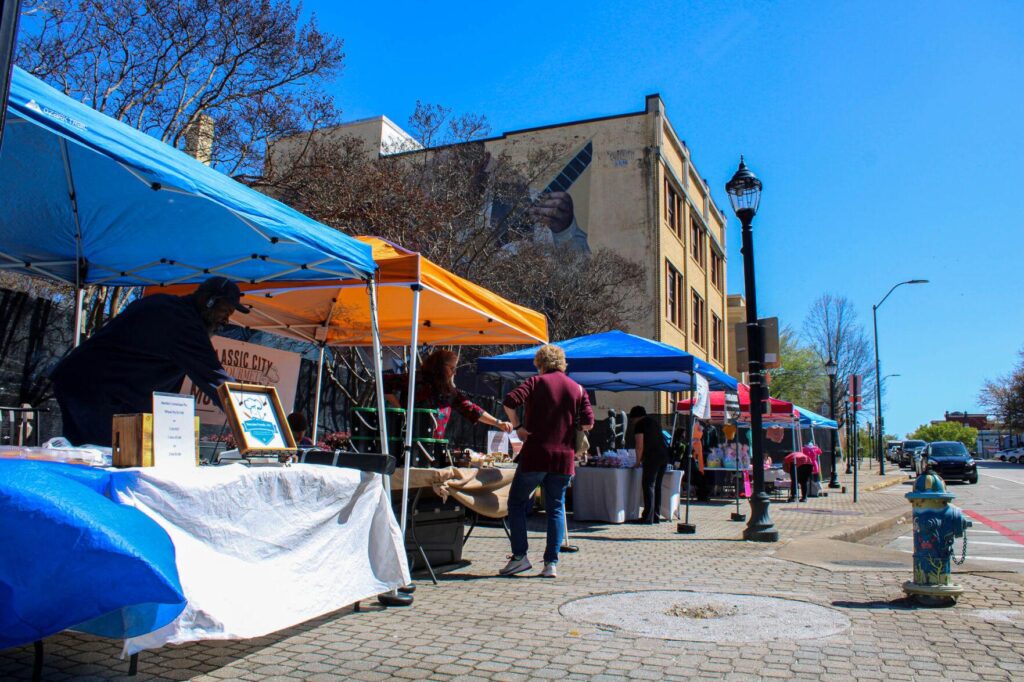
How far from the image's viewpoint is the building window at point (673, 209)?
3259 centimetres

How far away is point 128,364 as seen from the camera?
4.54 meters

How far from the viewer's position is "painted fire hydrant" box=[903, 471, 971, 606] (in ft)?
18.7

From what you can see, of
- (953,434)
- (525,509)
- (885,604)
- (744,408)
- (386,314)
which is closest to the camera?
(885,604)

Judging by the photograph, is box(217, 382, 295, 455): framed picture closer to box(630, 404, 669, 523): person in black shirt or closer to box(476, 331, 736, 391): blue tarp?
box(476, 331, 736, 391): blue tarp

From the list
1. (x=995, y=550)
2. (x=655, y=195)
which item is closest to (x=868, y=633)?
(x=995, y=550)

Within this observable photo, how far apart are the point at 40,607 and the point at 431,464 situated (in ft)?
12.1

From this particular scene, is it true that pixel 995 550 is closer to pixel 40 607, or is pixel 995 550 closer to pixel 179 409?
pixel 179 409

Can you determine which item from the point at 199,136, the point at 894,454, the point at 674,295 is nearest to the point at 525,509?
the point at 199,136

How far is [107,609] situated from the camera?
2826 mm

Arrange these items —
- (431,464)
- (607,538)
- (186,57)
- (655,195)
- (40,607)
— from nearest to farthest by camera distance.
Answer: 1. (40,607)
2. (431,464)
3. (607,538)
4. (186,57)
5. (655,195)

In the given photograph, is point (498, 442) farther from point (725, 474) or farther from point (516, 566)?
point (725, 474)

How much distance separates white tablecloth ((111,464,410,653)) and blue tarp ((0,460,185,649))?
455 mm

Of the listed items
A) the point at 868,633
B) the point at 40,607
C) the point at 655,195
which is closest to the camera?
the point at 40,607

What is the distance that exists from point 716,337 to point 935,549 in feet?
124
